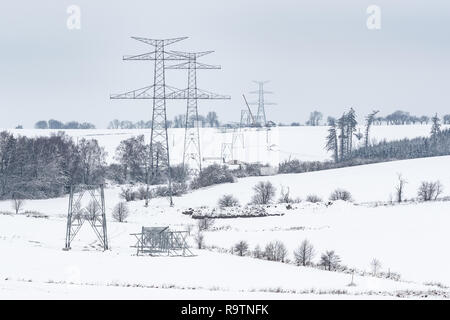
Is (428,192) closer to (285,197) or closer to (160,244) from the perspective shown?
(285,197)

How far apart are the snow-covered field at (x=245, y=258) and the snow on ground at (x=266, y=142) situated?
132 ft

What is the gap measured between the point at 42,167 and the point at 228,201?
31.0 m

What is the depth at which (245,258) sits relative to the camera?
40156mm

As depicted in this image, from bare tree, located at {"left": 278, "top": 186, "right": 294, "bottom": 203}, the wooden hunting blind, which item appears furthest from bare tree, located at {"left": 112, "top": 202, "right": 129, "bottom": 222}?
bare tree, located at {"left": 278, "top": 186, "right": 294, "bottom": 203}

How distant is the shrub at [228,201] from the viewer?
68188mm

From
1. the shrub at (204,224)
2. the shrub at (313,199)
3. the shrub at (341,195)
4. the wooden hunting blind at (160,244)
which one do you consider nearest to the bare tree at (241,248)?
the wooden hunting blind at (160,244)

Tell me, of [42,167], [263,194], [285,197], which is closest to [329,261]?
[285,197]

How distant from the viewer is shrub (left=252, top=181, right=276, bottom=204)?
71.1 meters

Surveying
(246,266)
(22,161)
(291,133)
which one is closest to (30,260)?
(246,266)

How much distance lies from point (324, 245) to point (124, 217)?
67.6 ft

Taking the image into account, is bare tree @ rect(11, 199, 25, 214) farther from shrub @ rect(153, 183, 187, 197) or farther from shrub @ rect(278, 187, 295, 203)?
shrub @ rect(278, 187, 295, 203)

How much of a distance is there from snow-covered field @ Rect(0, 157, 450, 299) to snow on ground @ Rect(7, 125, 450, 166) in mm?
40195

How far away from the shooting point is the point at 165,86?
5903 cm
